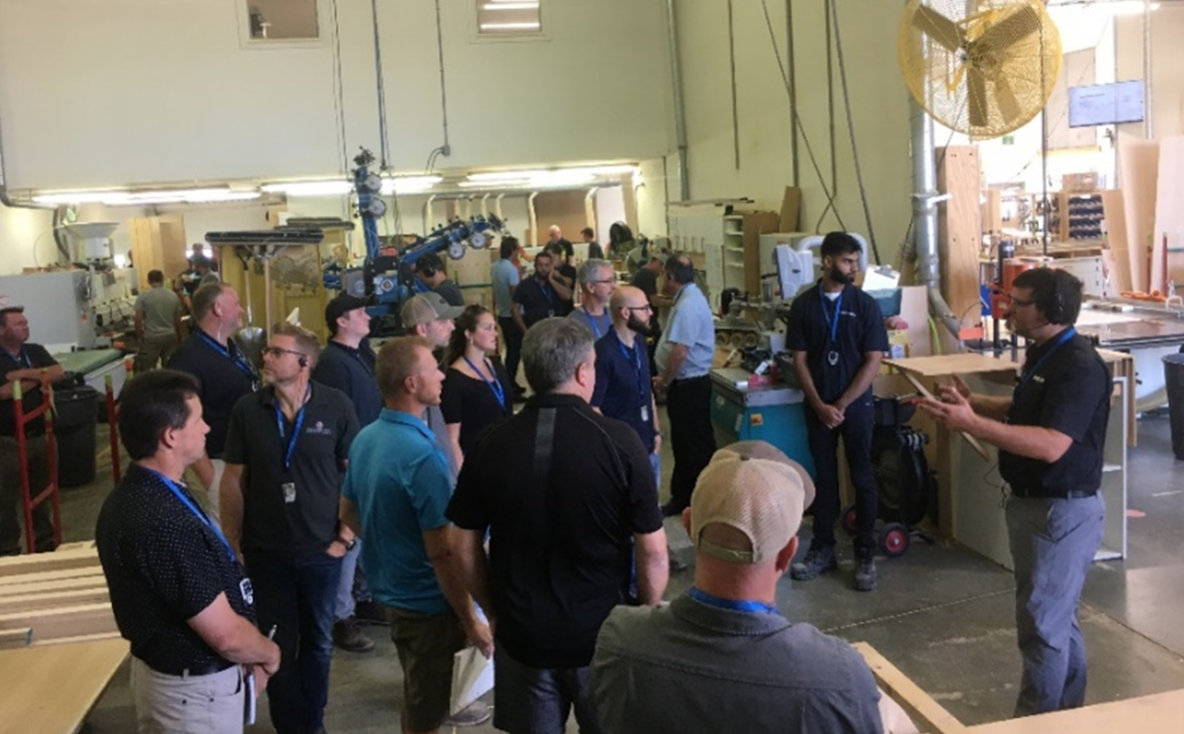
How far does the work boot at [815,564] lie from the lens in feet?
15.3

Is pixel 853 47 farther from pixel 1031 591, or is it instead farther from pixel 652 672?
pixel 652 672

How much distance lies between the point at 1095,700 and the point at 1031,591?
90cm

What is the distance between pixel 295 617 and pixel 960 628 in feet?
8.73

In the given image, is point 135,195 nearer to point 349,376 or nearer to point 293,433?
point 349,376

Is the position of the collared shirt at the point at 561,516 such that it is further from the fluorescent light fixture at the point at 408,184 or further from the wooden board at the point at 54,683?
the fluorescent light fixture at the point at 408,184

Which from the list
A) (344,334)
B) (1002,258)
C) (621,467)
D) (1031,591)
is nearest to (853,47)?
(1002,258)

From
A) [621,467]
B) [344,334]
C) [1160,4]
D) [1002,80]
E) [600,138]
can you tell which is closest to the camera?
[621,467]

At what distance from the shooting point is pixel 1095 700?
3471mm

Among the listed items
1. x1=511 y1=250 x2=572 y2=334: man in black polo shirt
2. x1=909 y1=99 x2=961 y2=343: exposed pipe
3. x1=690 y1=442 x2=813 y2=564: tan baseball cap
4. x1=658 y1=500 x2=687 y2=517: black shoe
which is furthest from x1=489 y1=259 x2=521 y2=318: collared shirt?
x1=690 y1=442 x2=813 y2=564: tan baseball cap

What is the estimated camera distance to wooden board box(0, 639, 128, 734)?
9.88 ft

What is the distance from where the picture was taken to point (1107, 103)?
9.59 meters

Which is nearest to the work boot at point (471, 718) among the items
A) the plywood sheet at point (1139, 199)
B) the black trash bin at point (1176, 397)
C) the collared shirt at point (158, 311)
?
the black trash bin at point (1176, 397)

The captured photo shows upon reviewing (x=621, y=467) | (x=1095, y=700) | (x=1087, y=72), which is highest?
(x=1087, y=72)

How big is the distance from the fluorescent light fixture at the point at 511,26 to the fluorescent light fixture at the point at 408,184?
1.85 meters
